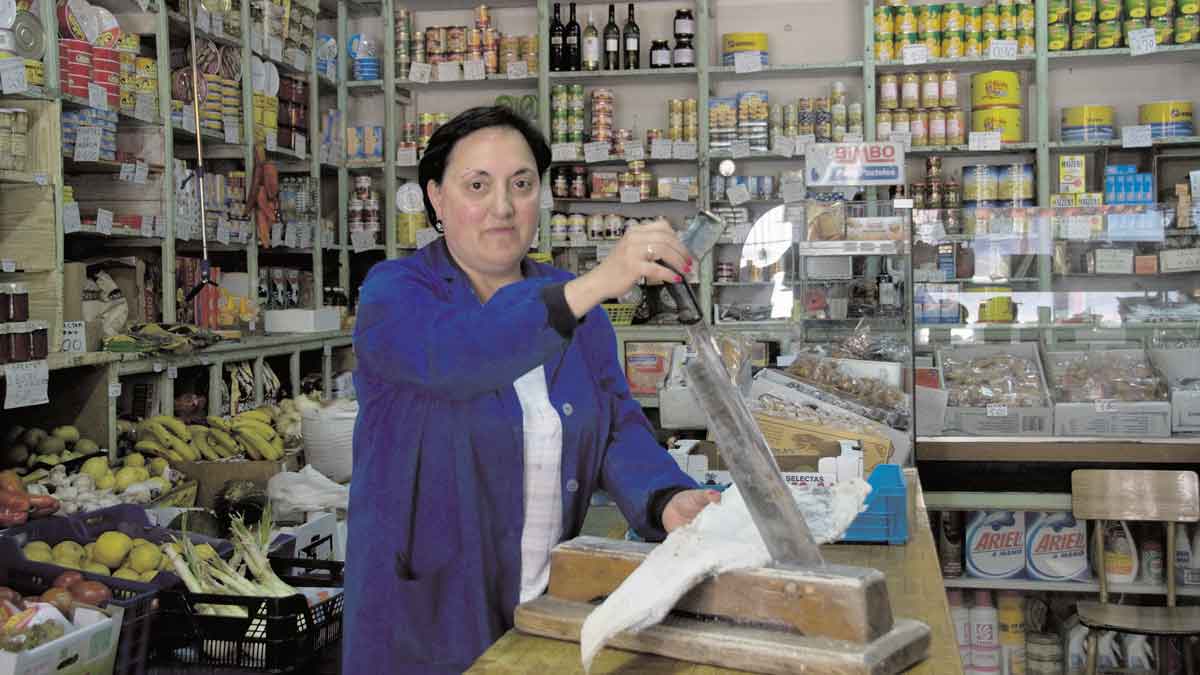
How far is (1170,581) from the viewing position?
354 centimetres

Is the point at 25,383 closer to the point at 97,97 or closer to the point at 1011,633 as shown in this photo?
the point at 97,97

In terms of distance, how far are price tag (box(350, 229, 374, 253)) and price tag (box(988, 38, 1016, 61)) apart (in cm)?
368

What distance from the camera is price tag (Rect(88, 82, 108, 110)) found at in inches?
171

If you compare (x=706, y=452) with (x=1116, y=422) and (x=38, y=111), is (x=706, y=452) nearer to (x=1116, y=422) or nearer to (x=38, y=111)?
(x=1116, y=422)

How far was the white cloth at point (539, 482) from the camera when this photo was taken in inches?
70.8

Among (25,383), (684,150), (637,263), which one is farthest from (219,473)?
(684,150)

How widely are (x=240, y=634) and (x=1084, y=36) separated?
561 centimetres

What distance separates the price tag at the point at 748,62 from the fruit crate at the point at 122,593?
4820 millimetres

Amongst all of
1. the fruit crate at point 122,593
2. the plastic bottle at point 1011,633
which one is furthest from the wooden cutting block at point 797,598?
the plastic bottle at point 1011,633

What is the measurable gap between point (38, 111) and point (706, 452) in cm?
262

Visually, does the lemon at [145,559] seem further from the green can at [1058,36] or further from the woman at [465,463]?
the green can at [1058,36]

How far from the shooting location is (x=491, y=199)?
1.83 metres

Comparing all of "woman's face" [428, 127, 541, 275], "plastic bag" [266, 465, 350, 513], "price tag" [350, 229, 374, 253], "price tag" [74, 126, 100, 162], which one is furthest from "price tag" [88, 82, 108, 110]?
"woman's face" [428, 127, 541, 275]

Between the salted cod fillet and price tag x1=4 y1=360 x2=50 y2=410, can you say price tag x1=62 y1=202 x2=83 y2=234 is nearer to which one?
price tag x1=4 y1=360 x2=50 y2=410
